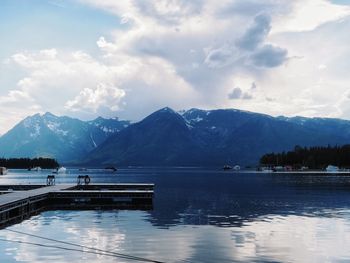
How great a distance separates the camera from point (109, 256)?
119 feet

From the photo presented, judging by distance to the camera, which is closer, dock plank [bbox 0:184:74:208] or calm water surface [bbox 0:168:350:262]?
calm water surface [bbox 0:168:350:262]

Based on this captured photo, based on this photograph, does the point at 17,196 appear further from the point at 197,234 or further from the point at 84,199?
the point at 197,234

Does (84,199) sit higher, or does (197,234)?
(84,199)

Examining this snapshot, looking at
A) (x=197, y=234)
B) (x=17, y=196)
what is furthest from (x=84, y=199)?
(x=197, y=234)

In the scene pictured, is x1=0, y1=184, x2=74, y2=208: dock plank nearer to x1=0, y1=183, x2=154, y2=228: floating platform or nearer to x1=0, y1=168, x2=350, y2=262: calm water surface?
x1=0, y1=183, x2=154, y2=228: floating platform

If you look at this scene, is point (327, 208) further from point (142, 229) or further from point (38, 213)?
point (38, 213)

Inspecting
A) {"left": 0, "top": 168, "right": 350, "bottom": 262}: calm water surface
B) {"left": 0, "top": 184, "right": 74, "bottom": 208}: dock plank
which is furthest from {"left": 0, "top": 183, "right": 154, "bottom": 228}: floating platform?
{"left": 0, "top": 168, "right": 350, "bottom": 262}: calm water surface

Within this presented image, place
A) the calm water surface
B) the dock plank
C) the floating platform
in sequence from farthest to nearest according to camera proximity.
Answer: the floating platform, the dock plank, the calm water surface

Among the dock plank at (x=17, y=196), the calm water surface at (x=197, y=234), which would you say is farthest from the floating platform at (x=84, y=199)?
the calm water surface at (x=197, y=234)

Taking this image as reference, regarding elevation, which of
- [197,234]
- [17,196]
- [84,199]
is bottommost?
[197,234]

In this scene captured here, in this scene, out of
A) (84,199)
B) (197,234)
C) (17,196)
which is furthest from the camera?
(84,199)

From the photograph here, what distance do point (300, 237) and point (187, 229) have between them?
1062 centimetres

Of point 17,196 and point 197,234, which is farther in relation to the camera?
point 17,196

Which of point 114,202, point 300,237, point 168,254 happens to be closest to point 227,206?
point 114,202
